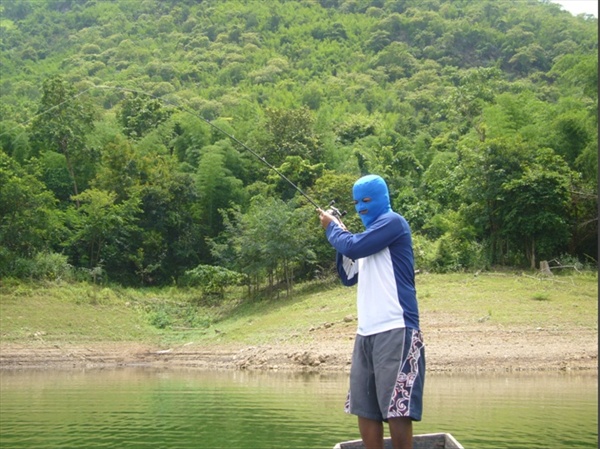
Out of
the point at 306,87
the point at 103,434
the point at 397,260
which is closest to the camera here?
the point at 397,260

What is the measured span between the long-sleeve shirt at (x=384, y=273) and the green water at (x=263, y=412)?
4.68 metres

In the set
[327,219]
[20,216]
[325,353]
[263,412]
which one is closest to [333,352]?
[325,353]

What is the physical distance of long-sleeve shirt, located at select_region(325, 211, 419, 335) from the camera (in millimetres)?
5117

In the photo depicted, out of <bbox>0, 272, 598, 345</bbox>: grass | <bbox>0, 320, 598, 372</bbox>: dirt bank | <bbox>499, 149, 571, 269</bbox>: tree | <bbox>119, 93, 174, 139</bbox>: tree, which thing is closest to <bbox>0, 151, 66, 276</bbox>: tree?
<bbox>0, 272, 598, 345</bbox>: grass

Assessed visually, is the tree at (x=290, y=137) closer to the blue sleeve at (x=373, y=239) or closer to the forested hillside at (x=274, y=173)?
the forested hillside at (x=274, y=173)

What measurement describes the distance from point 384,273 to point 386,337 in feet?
1.29

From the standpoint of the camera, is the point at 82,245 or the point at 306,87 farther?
the point at 306,87

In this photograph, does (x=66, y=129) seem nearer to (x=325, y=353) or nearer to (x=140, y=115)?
(x=140, y=115)

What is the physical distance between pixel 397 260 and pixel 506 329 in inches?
690

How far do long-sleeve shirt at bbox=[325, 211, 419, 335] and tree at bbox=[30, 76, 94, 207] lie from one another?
3382 centimetres

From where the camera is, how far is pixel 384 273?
17.0ft

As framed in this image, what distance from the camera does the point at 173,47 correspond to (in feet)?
289

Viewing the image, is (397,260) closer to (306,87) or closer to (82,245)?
(82,245)

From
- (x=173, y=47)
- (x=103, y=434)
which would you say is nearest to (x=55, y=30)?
(x=173, y=47)
